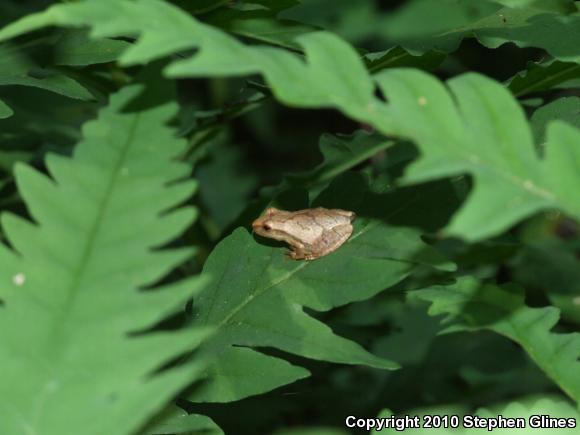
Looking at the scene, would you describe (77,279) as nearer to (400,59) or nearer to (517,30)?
(400,59)

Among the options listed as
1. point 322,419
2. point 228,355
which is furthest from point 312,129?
point 228,355

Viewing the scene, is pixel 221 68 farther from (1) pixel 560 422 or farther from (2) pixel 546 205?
(1) pixel 560 422

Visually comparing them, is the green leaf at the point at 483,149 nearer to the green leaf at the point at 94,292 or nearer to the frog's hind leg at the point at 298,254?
the green leaf at the point at 94,292
